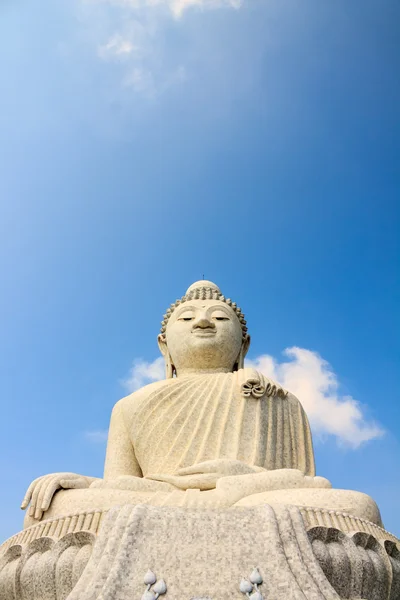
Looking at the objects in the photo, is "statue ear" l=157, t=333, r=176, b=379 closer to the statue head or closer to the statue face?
the statue head

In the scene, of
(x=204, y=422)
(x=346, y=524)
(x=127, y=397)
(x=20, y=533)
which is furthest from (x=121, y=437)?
(x=346, y=524)

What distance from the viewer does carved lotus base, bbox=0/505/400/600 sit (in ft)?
Answer: 9.36

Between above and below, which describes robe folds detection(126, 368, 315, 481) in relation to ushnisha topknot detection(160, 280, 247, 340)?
below

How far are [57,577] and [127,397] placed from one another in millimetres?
3084

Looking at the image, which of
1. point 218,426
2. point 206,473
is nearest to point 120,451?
point 218,426

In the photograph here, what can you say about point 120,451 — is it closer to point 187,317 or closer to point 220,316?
point 187,317

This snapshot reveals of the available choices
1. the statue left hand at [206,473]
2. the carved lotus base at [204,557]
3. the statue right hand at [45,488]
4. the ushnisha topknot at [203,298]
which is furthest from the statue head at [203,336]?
the carved lotus base at [204,557]

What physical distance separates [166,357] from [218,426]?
181cm

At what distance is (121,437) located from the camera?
6.16 m

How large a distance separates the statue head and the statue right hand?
2.28 metres

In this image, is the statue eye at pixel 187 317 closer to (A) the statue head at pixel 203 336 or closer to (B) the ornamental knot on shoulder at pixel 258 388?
(A) the statue head at pixel 203 336

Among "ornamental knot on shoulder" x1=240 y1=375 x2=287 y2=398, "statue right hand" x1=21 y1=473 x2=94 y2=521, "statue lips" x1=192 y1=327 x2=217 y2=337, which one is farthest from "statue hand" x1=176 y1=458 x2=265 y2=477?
"statue lips" x1=192 y1=327 x2=217 y2=337

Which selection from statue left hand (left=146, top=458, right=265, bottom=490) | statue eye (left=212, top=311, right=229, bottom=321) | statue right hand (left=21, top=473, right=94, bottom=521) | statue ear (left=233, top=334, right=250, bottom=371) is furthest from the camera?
statue ear (left=233, top=334, right=250, bottom=371)

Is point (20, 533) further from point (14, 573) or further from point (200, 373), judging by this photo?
point (200, 373)
